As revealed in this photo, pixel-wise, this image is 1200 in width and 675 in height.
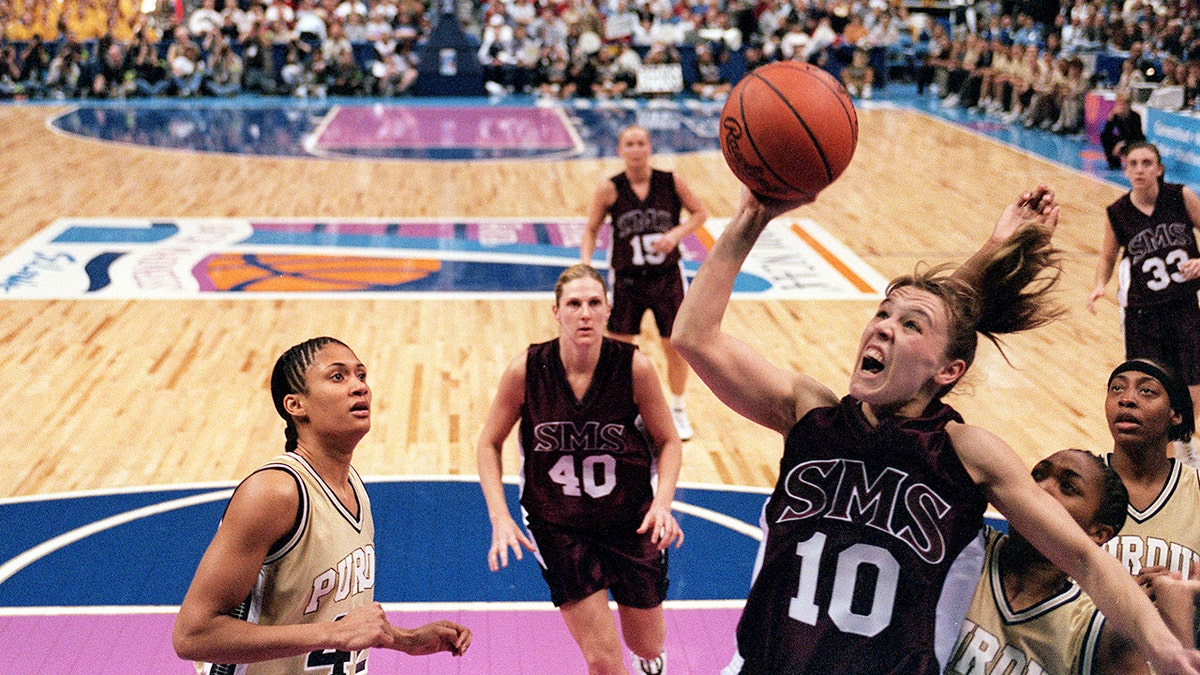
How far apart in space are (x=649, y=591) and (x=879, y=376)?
1907 mm

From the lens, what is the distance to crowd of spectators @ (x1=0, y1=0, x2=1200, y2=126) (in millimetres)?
22828

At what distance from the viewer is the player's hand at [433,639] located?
114 inches

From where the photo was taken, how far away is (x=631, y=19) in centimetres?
2402

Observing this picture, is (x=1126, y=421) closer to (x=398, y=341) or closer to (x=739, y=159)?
(x=739, y=159)

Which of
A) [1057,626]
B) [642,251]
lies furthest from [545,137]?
[1057,626]

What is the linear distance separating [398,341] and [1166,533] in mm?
6417

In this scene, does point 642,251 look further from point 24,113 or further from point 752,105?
point 24,113

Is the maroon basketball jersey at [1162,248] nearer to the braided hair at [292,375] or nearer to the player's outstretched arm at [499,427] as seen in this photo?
the player's outstretched arm at [499,427]

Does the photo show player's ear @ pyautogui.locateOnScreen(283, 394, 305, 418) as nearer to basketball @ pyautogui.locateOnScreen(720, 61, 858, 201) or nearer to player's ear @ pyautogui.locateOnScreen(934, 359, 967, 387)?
basketball @ pyautogui.locateOnScreen(720, 61, 858, 201)

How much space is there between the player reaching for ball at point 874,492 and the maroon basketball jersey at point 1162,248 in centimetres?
433

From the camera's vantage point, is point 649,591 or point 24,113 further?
point 24,113

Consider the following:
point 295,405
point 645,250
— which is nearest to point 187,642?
point 295,405

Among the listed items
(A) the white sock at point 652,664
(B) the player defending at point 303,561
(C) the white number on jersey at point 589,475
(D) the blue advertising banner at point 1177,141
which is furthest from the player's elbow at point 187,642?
(D) the blue advertising banner at point 1177,141

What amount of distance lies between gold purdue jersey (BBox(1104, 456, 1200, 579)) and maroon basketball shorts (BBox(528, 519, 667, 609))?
1.52 metres
